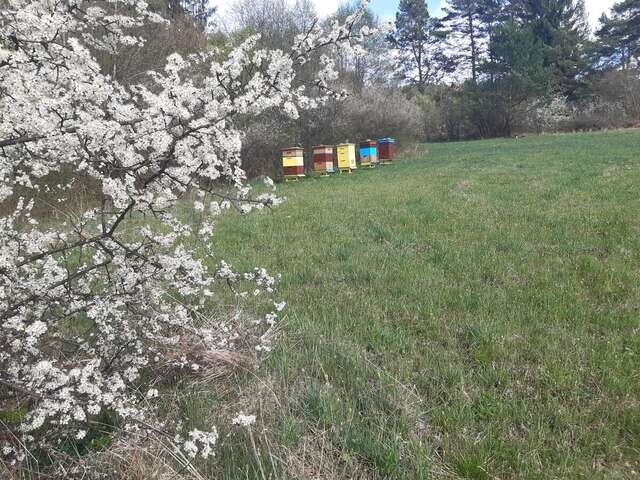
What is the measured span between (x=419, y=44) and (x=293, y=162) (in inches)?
1566

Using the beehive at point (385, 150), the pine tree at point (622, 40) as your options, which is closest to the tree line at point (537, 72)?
the pine tree at point (622, 40)

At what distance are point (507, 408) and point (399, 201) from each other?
6.99 m

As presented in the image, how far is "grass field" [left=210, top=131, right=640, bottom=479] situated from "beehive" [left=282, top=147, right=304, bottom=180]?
8839 mm

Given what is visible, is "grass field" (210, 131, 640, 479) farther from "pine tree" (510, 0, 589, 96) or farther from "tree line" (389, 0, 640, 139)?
"pine tree" (510, 0, 589, 96)

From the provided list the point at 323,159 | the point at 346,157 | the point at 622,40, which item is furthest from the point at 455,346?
the point at 622,40

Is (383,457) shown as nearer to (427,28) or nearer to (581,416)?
(581,416)

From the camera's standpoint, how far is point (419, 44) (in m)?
50.1

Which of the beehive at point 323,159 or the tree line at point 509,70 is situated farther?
the tree line at point 509,70

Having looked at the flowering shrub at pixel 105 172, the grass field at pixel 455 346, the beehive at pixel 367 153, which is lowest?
the grass field at pixel 455 346

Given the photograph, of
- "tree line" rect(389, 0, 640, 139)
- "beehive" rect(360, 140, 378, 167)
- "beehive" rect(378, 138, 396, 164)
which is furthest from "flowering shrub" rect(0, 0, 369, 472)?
"tree line" rect(389, 0, 640, 139)

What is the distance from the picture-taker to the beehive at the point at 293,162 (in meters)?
16.2

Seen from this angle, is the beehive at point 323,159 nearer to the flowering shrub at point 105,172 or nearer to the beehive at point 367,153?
the beehive at point 367,153

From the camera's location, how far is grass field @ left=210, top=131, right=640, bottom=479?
248 centimetres

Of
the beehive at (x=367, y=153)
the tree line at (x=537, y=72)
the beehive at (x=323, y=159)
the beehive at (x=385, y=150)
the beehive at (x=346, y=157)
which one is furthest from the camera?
the tree line at (x=537, y=72)
